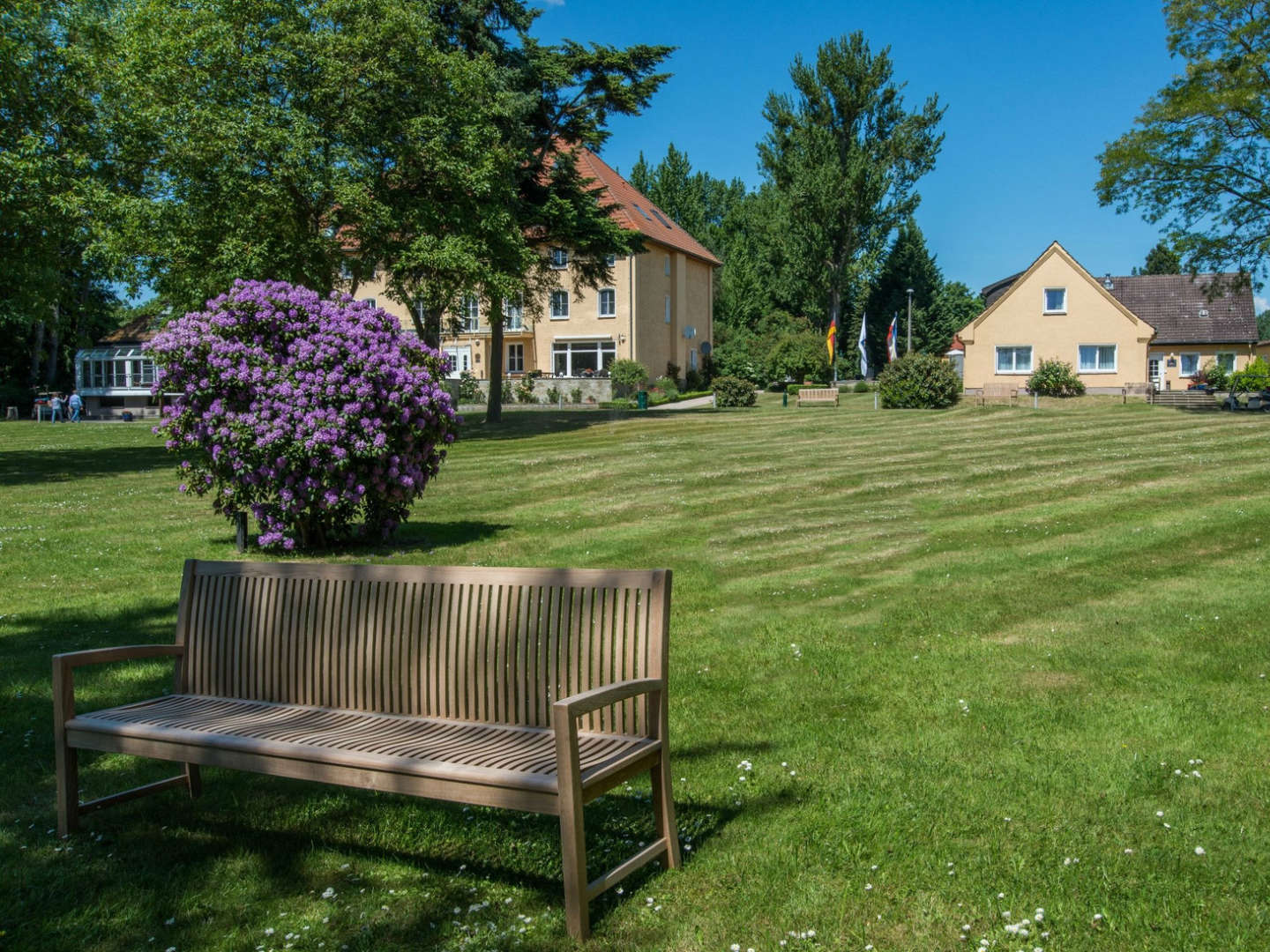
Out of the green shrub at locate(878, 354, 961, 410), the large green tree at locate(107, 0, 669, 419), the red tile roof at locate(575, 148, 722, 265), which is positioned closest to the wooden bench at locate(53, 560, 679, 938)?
the large green tree at locate(107, 0, 669, 419)

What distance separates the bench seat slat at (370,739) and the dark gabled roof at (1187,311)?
2394 inches

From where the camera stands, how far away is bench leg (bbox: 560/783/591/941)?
3.46m

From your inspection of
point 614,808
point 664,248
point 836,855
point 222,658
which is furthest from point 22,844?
point 664,248

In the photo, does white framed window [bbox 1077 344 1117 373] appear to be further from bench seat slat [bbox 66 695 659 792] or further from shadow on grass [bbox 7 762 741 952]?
bench seat slat [bbox 66 695 659 792]

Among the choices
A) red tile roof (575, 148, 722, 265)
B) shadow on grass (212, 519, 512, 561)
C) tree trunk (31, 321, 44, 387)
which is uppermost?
red tile roof (575, 148, 722, 265)

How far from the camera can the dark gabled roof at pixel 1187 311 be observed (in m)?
60.6

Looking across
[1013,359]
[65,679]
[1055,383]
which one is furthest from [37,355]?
[65,679]

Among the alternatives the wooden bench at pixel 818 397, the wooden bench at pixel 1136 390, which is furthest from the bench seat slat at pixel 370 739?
the wooden bench at pixel 1136 390

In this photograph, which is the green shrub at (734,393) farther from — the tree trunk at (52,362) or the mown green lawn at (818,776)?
the tree trunk at (52,362)

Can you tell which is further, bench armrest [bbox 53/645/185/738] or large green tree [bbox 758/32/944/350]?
large green tree [bbox 758/32/944/350]

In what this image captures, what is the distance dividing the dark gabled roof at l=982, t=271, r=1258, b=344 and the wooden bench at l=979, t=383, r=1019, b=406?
1898 centimetres

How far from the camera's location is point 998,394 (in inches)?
1620

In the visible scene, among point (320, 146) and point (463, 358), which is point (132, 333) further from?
point (320, 146)

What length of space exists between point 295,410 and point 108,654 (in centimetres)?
658
